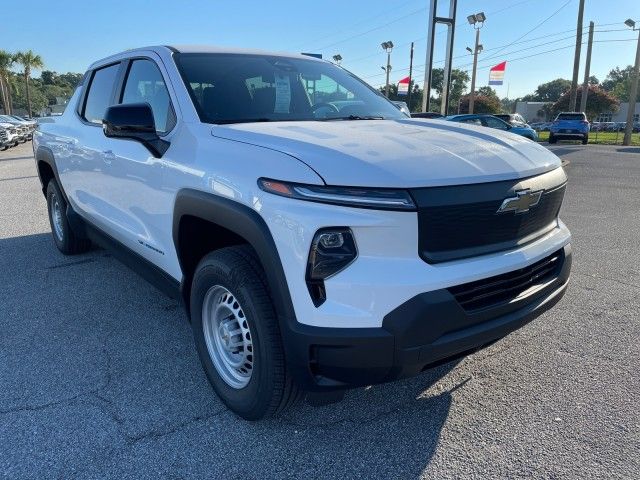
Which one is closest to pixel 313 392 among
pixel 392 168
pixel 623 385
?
pixel 392 168

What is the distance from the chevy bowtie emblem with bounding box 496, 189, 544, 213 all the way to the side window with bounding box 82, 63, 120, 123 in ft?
10.4

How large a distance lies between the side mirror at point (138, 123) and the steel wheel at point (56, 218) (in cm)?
291

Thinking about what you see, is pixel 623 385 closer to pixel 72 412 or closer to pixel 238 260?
pixel 238 260

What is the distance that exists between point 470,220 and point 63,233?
4.72 m

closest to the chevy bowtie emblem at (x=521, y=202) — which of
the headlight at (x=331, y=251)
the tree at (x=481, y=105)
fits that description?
the headlight at (x=331, y=251)

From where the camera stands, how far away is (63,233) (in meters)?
5.51

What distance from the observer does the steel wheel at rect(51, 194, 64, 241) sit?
5.57 meters

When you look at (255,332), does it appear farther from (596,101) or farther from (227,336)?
(596,101)

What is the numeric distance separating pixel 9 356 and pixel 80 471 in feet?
4.80

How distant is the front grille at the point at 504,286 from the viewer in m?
2.22

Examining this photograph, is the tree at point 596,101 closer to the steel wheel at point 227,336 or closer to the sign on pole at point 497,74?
the sign on pole at point 497,74

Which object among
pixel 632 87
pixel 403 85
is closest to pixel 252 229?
pixel 403 85

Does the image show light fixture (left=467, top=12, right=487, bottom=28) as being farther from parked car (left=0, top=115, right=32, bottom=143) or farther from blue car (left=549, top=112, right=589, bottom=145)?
parked car (left=0, top=115, right=32, bottom=143)

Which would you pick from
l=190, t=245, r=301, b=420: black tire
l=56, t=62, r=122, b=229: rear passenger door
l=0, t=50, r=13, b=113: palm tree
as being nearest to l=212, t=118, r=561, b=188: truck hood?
l=190, t=245, r=301, b=420: black tire
